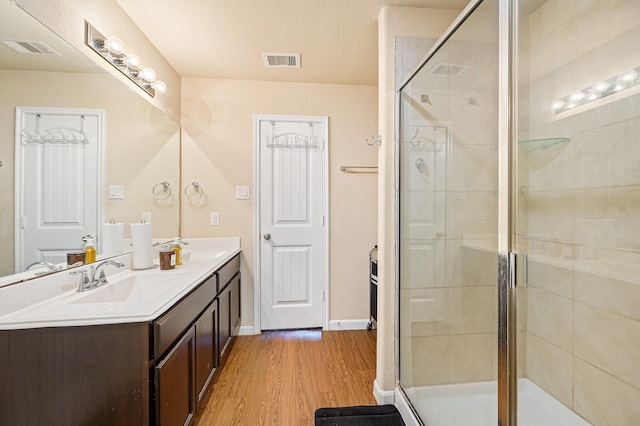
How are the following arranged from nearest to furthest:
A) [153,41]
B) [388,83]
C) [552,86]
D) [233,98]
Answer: [552,86] < [388,83] < [153,41] < [233,98]

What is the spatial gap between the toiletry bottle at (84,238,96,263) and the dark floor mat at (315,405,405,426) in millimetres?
1530

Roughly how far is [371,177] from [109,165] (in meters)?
2.12

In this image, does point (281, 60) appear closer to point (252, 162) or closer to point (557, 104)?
point (252, 162)

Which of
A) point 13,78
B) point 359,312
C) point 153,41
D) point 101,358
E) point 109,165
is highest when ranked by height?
point 153,41

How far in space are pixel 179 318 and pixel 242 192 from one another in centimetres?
155

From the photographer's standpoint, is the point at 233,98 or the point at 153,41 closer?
the point at 153,41

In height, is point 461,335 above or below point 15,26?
A: below

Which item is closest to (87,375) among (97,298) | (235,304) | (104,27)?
(97,298)

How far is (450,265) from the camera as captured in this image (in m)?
1.49

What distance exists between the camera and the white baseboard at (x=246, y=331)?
2.66m

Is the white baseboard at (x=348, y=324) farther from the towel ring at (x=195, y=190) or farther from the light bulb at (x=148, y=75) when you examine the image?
the light bulb at (x=148, y=75)

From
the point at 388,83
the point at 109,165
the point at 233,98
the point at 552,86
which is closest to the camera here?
the point at 552,86

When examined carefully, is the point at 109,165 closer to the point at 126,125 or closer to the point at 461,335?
the point at 126,125

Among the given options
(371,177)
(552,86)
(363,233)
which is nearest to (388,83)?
(552,86)
